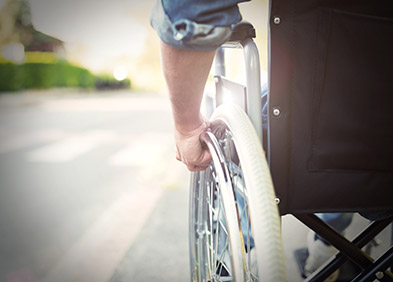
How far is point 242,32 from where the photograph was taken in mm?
904

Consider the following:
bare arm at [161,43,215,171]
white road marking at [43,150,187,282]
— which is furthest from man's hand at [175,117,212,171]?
white road marking at [43,150,187,282]

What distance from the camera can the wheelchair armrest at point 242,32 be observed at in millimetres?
894

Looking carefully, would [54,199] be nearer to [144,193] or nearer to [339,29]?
[144,193]

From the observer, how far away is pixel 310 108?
2.69 ft

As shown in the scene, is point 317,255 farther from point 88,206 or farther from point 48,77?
point 48,77

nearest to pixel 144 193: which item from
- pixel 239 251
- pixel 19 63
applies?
pixel 239 251

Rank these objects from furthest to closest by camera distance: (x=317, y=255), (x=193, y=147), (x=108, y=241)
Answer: (x=108, y=241) → (x=317, y=255) → (x=193, y=147)

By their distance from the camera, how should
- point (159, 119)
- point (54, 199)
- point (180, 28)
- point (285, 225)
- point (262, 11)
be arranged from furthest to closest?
point (159, 119)
point (54, 199)
point (285, 225)
point (262, 11)
point (180, 28)

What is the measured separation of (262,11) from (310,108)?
464 mm

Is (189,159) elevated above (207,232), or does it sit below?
above

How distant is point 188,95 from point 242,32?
0.20 meters

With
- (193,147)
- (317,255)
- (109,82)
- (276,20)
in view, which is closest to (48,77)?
(109,82)

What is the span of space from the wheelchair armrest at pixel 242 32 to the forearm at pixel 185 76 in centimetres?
12

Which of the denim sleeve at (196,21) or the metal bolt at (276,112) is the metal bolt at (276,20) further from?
the metal bolt at (276,112)
